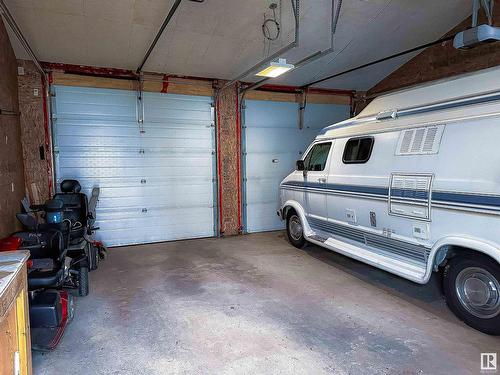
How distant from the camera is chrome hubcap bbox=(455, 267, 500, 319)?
121 inches

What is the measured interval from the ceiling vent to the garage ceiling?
6.97 feet

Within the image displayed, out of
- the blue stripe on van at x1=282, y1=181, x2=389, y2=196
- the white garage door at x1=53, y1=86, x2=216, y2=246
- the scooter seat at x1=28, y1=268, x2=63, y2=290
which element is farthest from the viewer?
the white garage door at x1=53, y1=86, x2=216, y2=246

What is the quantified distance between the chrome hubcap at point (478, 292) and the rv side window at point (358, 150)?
180cm

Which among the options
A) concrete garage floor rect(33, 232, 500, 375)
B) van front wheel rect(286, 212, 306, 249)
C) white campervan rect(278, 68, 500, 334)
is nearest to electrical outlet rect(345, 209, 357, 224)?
white campervan rect(278, 68, 500, 334)

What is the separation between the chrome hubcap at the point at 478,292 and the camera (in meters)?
3.08

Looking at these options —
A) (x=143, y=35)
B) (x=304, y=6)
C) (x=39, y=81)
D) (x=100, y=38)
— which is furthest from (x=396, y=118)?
(x=39, y=81)

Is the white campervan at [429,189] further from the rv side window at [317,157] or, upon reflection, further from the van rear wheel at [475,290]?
the rv side window at [317,157]

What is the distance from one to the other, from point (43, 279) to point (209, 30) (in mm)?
4395

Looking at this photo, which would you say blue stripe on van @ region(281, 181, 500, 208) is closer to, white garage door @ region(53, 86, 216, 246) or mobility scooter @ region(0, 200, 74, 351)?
white garage door @ region(53, 86, 216, 246)

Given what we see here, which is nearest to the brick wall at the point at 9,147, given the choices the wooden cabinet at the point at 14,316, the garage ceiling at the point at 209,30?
the garage ceiling at the point at 209,30

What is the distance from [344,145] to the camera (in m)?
4.95

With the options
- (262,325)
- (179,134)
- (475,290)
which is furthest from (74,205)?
(475,290)

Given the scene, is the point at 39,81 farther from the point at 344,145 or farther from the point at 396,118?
the point at 396,118

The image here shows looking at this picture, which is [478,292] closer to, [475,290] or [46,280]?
[475,290]
